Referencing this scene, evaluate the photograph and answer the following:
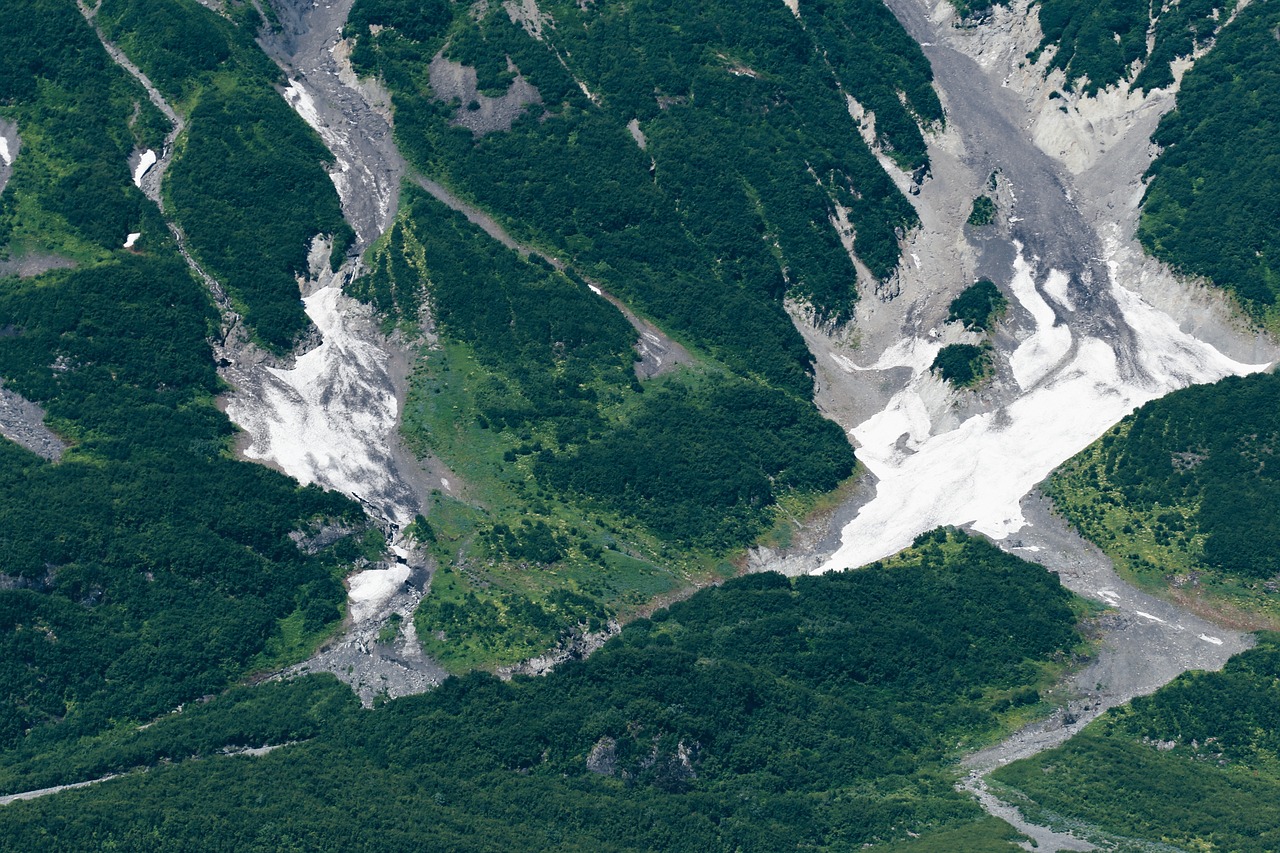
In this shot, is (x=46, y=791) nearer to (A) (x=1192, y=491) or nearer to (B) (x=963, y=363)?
(B) (x=963, y=363)

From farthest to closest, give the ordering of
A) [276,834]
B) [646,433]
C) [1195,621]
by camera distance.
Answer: [646,433] → [1195,621] → [276,834]

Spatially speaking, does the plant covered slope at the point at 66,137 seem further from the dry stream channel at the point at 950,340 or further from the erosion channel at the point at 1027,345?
the erosion channel at the point at 1027,345

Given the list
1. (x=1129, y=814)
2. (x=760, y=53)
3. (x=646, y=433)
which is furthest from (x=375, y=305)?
(x=1129, y=814)

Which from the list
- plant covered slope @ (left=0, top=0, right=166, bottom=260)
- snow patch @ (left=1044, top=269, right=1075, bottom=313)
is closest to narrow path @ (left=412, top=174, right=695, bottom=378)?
plant covered slope @ (left=0, top=0, right=166, bottom=260)

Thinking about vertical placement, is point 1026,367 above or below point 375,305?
above

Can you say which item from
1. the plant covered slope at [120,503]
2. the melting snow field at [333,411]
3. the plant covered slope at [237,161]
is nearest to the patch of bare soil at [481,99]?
the plant covered slope at [237,161]

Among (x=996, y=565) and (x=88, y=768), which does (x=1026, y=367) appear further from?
(x=88, y=768)

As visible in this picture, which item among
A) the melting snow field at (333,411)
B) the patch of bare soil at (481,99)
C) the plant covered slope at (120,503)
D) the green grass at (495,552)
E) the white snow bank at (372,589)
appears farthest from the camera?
the patch of bare soil at (481,99)
